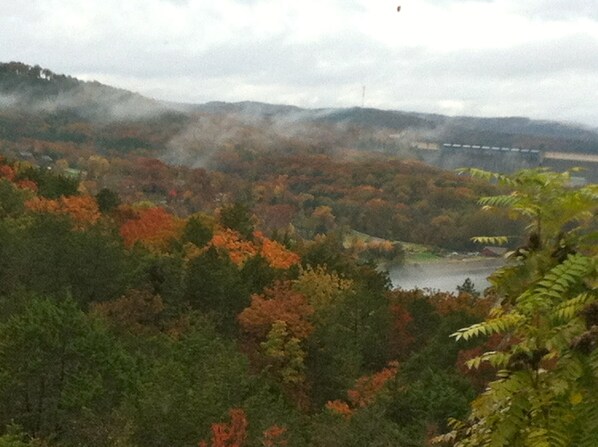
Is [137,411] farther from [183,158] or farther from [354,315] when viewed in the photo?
[183,158]

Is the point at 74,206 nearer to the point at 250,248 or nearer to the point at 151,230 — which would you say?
the point at 151,230

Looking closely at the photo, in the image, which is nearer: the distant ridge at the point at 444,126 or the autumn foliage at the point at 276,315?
the autumn foliage at the point at 276,315

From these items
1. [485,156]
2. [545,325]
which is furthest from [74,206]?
[485,156]

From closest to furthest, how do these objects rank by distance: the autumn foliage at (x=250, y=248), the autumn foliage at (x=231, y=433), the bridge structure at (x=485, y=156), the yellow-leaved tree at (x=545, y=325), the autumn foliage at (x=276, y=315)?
the yellow-leaved tree at (x=545, y=325) → the autumn foliage at (x=231, y=433) → the autumn foliage at (x=276, y=315) → the autumn foliage at (x=250, y=248) → the bridge structure at (x=485, y=156)

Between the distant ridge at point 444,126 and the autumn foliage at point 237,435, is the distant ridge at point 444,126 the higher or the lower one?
the higher one

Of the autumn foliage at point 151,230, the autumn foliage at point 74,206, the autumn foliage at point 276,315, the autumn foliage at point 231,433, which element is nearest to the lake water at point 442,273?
the autumn foliage at point 151,230

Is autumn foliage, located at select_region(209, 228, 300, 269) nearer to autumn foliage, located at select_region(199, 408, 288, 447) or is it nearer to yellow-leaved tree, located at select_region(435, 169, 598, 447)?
autumn foliage, located at select_region(199, 408, 288, 447)

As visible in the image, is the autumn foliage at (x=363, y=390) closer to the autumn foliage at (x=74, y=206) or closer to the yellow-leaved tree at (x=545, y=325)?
the autumn foliage at (x=74, y=206)
